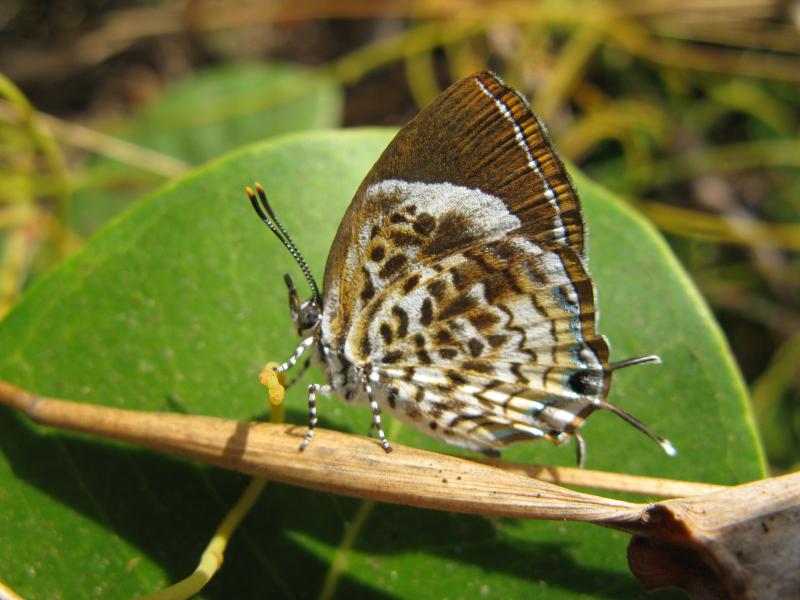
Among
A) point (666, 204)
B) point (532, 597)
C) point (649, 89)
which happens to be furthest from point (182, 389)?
point (649, 89)

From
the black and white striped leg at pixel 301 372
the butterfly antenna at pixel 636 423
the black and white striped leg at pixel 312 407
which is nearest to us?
the black and white striped leg at pixel 312 407

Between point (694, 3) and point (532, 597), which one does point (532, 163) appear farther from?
point (694, 3)

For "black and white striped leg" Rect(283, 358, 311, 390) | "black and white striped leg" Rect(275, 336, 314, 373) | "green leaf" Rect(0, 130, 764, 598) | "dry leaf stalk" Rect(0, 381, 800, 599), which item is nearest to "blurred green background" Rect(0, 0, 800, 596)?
"green leaf" Rect(0, 130, 764, 598)

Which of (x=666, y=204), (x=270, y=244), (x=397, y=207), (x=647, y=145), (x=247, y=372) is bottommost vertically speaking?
(x=666, y=204)

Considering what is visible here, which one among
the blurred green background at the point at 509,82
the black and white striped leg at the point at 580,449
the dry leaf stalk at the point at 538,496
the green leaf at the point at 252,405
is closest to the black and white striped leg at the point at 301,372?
the green leaf at the point at 252,405

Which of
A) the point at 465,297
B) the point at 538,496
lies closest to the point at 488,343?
the point at 465,297

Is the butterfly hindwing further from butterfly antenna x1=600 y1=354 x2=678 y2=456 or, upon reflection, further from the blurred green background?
the blurred green background

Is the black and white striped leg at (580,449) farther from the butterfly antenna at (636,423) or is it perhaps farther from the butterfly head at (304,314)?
the butterfly head at (304,314)
